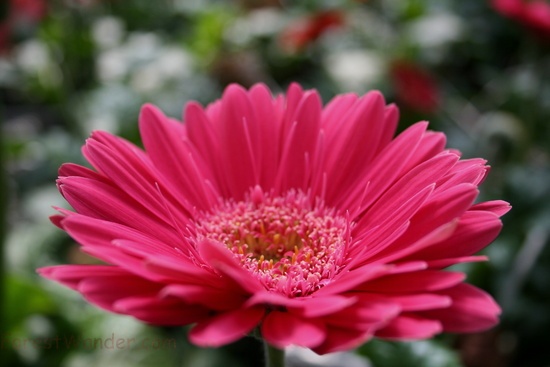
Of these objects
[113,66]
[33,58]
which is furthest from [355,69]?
[33,58]

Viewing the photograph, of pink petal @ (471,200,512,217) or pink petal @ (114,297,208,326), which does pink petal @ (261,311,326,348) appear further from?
pink petal @ (471,200,512,217)

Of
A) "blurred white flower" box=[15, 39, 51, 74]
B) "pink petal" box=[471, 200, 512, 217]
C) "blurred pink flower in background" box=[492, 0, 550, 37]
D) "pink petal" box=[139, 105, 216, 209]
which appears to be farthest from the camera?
"blurred white flower" box=[15, 39, 51, 74]

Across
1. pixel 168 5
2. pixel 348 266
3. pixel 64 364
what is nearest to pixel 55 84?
pixel 168 5

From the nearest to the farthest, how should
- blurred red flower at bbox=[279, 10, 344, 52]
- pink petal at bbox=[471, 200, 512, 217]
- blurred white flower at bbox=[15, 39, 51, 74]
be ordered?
pink petal at bbox=[471, 200, 512, 217], blurred red flower at bbox=[279, 10, 344, 52], blurred white flower at bbox=[15, 39, 51, 74]

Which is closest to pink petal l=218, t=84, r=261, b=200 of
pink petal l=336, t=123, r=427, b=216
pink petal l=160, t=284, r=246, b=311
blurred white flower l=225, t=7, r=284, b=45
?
pink petal l=336, t=123, r=427, b=216

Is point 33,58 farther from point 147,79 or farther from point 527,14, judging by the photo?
point 527,14

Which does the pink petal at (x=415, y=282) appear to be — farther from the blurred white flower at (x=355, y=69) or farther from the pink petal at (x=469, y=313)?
the blurred white flower at (x=355, y=69)
